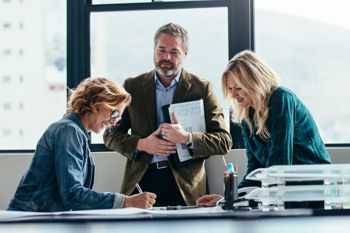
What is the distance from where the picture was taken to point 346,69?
4.10 m

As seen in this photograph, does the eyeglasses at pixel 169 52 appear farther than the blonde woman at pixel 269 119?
Yes

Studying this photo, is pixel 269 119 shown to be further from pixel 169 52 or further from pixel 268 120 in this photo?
pixel 169 52

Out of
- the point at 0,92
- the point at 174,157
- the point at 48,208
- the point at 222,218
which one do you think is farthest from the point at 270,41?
the point at 222,218

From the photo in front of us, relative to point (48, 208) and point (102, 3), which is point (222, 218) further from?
point (102, 3)

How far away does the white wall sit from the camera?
3705mm

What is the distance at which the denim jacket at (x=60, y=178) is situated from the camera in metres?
2.39

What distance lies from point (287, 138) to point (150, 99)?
1.23 m

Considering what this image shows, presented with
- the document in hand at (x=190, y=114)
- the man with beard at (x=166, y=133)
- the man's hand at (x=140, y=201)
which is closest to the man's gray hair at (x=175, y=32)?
the man with beard at (x=166, y=133)

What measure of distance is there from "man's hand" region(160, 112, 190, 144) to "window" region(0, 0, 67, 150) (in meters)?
1.03

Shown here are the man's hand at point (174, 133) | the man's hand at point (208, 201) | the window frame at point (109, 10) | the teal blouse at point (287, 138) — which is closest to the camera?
the teal blouse at point (287, 138)

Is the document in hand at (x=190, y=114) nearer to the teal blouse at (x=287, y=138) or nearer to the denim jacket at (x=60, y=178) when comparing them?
the teal blouse at (x=287, y=138)

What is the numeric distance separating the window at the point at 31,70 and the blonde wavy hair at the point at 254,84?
1590 mm

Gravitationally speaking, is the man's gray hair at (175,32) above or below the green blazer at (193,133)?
above

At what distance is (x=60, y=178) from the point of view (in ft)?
7.93
